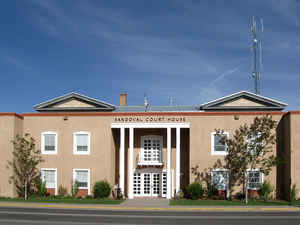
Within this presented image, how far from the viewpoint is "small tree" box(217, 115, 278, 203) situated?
25906 mm

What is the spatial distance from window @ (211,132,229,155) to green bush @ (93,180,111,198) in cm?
864

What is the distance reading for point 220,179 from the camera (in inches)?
1112

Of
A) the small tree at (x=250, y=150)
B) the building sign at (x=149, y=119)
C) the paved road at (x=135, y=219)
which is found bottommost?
the paved road at (x=135, y=219)

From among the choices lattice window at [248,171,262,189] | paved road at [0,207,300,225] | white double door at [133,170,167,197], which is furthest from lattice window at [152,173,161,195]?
paved road at [0,207,300,225]

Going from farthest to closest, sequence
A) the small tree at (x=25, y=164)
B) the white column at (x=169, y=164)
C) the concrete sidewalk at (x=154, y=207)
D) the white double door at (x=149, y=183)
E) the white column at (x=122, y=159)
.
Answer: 1. the white double door at (x=149, y=183)
2. the white column at (x=122, y=159)
3. the white column at (x=169, y=164)
4. the small tree at (x=25, y=164)
5. the concrete sidewalk at (x=154, y=207)

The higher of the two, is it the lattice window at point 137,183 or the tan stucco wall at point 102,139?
the tan stucco wall at point 102,139

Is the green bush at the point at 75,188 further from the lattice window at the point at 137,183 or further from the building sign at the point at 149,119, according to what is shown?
the building sign at the point at 149,119

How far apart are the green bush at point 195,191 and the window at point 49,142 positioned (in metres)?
11.3

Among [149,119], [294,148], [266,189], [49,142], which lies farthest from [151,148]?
[294,148]

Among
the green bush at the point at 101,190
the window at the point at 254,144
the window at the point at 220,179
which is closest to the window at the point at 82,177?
the green bush at the point at 101,190

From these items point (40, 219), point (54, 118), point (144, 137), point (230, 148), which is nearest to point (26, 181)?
point (54, 118)

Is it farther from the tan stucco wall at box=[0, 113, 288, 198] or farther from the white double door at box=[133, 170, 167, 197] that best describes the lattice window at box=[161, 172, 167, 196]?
the tan stucco wall at box=[0, 113, 288, 198]

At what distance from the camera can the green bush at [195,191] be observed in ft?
89.7

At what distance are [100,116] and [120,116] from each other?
Result: 1646mm
